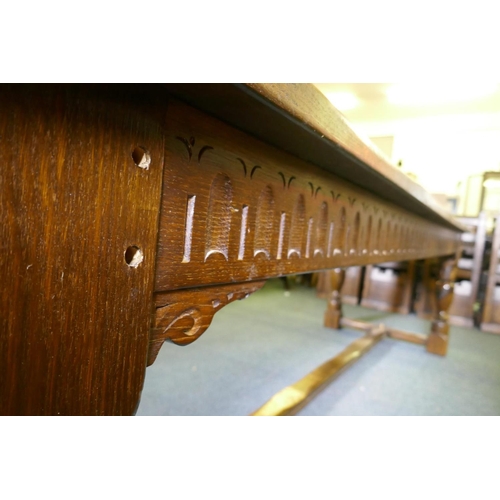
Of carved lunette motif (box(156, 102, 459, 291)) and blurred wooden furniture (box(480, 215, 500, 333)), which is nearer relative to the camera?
carved lunette motif (box(156, 102, 459, 291))

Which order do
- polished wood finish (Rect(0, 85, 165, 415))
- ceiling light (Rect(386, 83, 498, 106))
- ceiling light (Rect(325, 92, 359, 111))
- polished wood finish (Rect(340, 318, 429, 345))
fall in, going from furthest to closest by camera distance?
ceiling light (Rect(325, 92, 359, 111)), ceiling light (Rect(386, 83, 498, 106)), polished wood finish (Rect(340, 318, 429, 345)), polished wood finish (Rect(0, 85, 165, 415))

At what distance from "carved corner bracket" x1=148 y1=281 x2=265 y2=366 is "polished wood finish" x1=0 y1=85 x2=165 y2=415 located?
4 centimetres

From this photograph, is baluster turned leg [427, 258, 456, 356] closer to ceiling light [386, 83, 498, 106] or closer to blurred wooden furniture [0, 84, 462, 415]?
blurred wooden furniture [0, 84, 462, 415]

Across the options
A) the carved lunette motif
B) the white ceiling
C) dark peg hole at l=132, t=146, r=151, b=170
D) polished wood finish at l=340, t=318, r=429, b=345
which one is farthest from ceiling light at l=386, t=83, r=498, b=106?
dark peg hole at l=132, t=146, r=151, b=170

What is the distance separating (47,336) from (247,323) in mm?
2103

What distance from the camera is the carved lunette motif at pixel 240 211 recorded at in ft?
1.07

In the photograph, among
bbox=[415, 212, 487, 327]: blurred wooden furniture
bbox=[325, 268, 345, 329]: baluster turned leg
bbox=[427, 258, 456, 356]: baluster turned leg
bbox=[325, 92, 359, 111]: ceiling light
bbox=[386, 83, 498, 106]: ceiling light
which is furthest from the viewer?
bbox=[325, 92, 359, 111]: ceiling light

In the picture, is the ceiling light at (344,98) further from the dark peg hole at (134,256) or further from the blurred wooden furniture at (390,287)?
the dark peg hole at (134,256)

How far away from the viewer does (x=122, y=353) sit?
0.93 feet

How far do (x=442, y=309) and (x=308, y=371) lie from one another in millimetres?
919

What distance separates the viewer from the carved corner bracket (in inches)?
13.4

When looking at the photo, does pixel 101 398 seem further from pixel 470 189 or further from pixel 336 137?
pixel 470 189

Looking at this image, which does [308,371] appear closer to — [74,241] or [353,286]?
[74,241]
